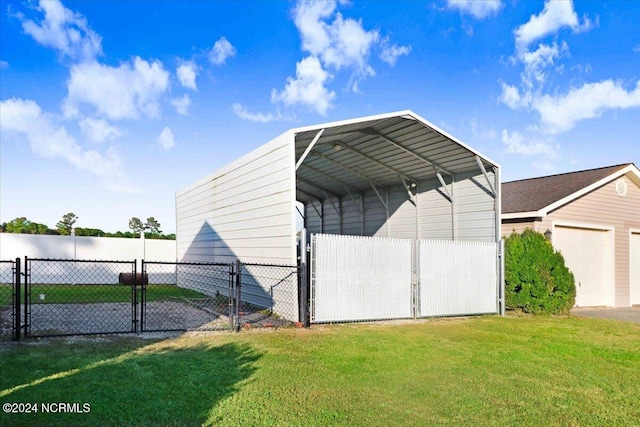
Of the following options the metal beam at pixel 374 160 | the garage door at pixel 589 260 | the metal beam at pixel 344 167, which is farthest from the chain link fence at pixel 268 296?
the garage door at pixel 589 260

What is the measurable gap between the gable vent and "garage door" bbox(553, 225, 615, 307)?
4.64 feet

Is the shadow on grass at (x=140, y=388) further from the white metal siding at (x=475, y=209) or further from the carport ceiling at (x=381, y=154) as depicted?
the white metal siding at (x=475, y=209)

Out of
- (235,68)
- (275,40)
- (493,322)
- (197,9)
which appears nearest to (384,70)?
(275,40)

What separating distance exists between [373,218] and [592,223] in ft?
23.3

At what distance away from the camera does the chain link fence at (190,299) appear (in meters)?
7.98

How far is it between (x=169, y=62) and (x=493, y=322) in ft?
37.1

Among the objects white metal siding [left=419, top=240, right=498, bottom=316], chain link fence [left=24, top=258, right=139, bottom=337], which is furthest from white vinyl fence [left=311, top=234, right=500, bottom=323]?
Result: chain link fence [left=24, top=258, right=139, bottom=337]

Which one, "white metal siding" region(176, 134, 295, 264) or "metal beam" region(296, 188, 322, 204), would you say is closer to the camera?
"white metal siding" region(176, 134, 295, 264)

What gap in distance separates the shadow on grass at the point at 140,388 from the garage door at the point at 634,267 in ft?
45.3

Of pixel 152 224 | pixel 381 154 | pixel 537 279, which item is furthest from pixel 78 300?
pixel 152 224

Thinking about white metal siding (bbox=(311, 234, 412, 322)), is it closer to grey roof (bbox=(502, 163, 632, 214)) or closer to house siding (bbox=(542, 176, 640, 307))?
grey roof (bbox=(502, 163, 632, 214))

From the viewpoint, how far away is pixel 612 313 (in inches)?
458

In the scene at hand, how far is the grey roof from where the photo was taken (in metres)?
12.4

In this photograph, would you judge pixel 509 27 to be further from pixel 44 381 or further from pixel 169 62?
pixel 44 381
